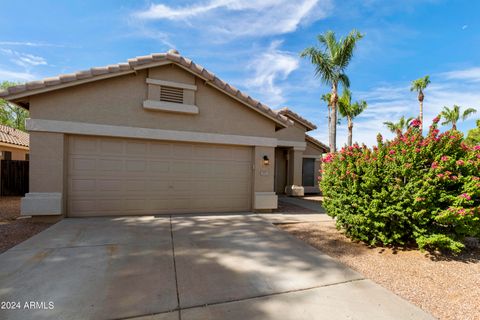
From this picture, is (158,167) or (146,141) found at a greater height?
(146,141)

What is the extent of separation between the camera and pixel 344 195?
502 cm

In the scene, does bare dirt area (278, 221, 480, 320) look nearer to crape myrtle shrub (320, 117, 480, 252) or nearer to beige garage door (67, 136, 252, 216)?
crape myrtle shrub (320, 117, 480, 252)

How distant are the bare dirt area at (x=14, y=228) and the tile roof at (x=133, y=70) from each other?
11.1ft

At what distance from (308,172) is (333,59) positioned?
6.80 meters

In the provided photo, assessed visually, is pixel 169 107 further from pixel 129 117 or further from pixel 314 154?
pixel 314 154

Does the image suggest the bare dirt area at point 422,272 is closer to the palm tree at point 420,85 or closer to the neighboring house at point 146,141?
the neighboring house at point 146,141

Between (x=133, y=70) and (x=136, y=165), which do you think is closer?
(x=133, y=70)

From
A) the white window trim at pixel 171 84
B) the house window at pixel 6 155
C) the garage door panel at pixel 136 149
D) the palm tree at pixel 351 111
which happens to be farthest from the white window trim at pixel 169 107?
the palm tree at pixel 351 111

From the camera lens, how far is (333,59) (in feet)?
38.6

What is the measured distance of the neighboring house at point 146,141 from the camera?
5.94 m

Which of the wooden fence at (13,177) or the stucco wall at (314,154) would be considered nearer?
the wooden fence at (13,177)

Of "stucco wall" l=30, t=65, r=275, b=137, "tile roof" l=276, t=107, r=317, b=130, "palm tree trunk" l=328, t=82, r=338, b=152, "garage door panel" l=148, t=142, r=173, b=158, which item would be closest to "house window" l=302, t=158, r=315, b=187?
"palm tree trunk" l=328, t=82, r=338, b=152

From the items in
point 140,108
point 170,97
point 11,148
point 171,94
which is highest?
point 171,94

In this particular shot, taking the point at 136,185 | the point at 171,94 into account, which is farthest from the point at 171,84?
the point at 136,185
